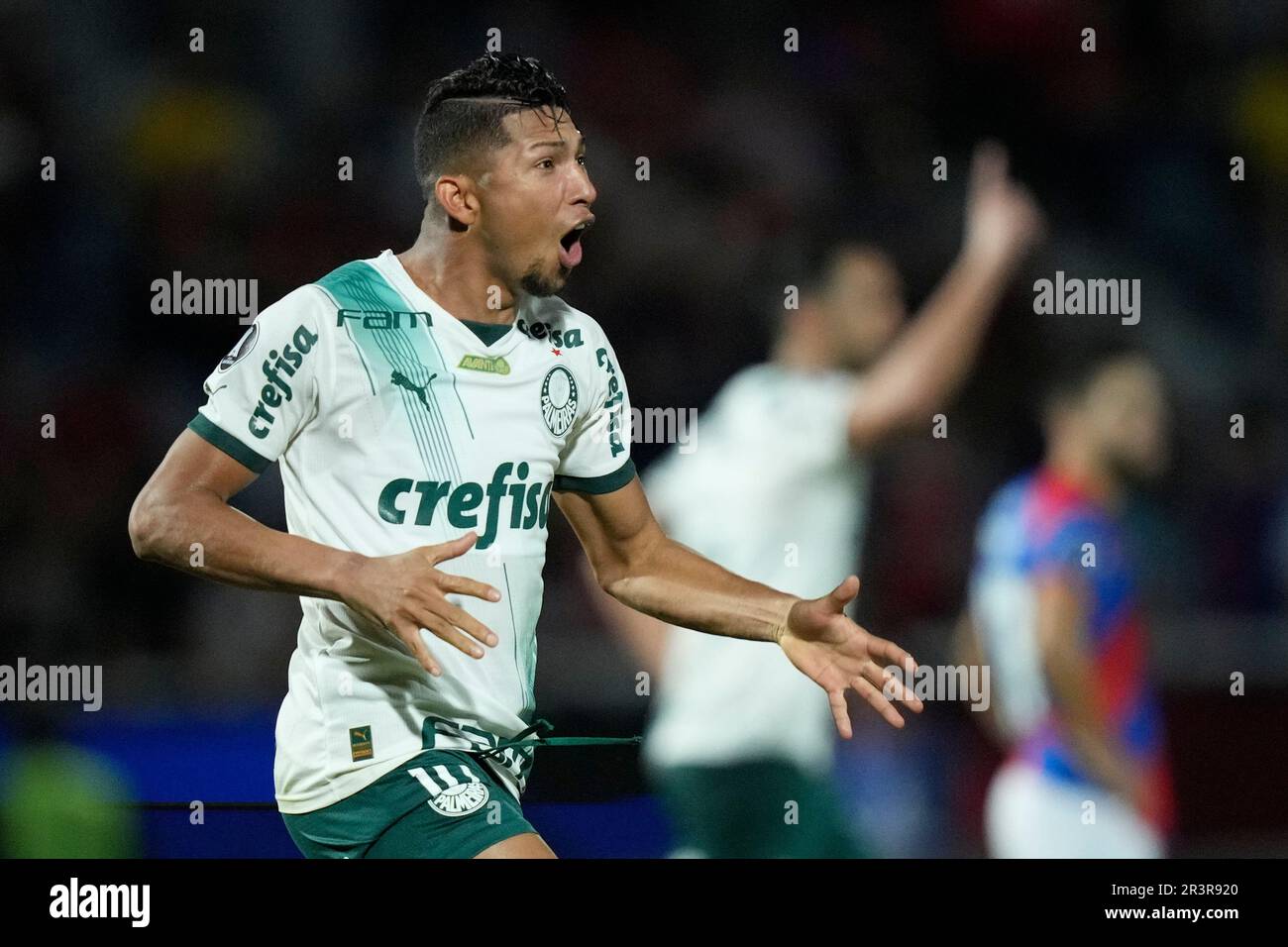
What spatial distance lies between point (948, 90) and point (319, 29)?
260cm

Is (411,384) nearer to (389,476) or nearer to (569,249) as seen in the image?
(389,476)

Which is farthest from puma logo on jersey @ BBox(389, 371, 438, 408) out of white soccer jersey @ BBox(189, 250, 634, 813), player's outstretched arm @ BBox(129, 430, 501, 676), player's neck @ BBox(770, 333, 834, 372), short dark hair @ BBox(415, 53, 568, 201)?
player's neck @ BBox(770, 333, 834, 372)

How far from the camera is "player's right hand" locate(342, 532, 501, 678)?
2.62 m

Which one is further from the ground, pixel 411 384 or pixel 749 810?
pixel 411 384

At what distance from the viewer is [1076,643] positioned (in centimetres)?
509

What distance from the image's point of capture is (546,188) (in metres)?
3.22

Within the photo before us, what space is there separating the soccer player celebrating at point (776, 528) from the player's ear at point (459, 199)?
1.60 m

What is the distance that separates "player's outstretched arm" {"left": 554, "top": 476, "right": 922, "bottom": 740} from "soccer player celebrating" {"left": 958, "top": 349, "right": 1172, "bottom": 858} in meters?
2.03

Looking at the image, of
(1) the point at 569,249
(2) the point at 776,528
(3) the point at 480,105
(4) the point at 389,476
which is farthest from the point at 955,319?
(4) the point at 389,476

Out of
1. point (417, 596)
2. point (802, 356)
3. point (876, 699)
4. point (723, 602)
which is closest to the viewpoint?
point (417, 596)

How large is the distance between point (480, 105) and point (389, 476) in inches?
29.9

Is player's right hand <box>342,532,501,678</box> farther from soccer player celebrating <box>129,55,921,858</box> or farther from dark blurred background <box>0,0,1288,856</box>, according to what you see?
dark blurred background <box>0,0,1288,856</box>

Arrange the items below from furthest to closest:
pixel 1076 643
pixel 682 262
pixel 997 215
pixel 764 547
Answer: pixel 682 262, pixel 997 215, pixel 1076 643, pixel 764 547
